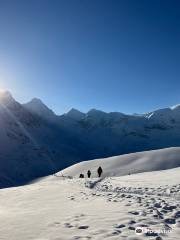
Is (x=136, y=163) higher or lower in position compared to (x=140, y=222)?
higher

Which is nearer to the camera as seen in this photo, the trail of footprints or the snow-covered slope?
the trail of footprints

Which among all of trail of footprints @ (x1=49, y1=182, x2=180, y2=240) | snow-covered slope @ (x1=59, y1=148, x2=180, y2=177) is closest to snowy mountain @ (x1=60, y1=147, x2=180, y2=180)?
snow-covered slope @ (x1=59, y1=148, x2=180, y2=177)

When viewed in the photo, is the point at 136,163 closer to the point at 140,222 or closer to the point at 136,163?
the point at 136,163

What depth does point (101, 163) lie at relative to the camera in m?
78.1

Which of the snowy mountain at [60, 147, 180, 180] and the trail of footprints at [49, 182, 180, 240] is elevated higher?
the snowy mountain at [60, 147, 180, 180]

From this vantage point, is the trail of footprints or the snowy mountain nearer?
the trail of footprints

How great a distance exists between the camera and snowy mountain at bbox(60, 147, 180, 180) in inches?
2613

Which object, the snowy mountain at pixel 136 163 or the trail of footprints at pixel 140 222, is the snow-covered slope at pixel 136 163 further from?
the trail of footprints at pixel 140 222

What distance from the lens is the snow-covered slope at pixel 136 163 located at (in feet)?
218

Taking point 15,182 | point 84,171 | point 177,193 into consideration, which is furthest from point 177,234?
point 15,182

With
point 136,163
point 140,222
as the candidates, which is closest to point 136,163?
point 136,163

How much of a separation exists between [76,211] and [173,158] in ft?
192

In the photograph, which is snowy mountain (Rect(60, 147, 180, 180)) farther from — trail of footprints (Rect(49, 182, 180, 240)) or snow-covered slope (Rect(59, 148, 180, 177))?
trail of footprints (Rect(49, 182, 180, 240))

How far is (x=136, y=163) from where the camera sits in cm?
7038
